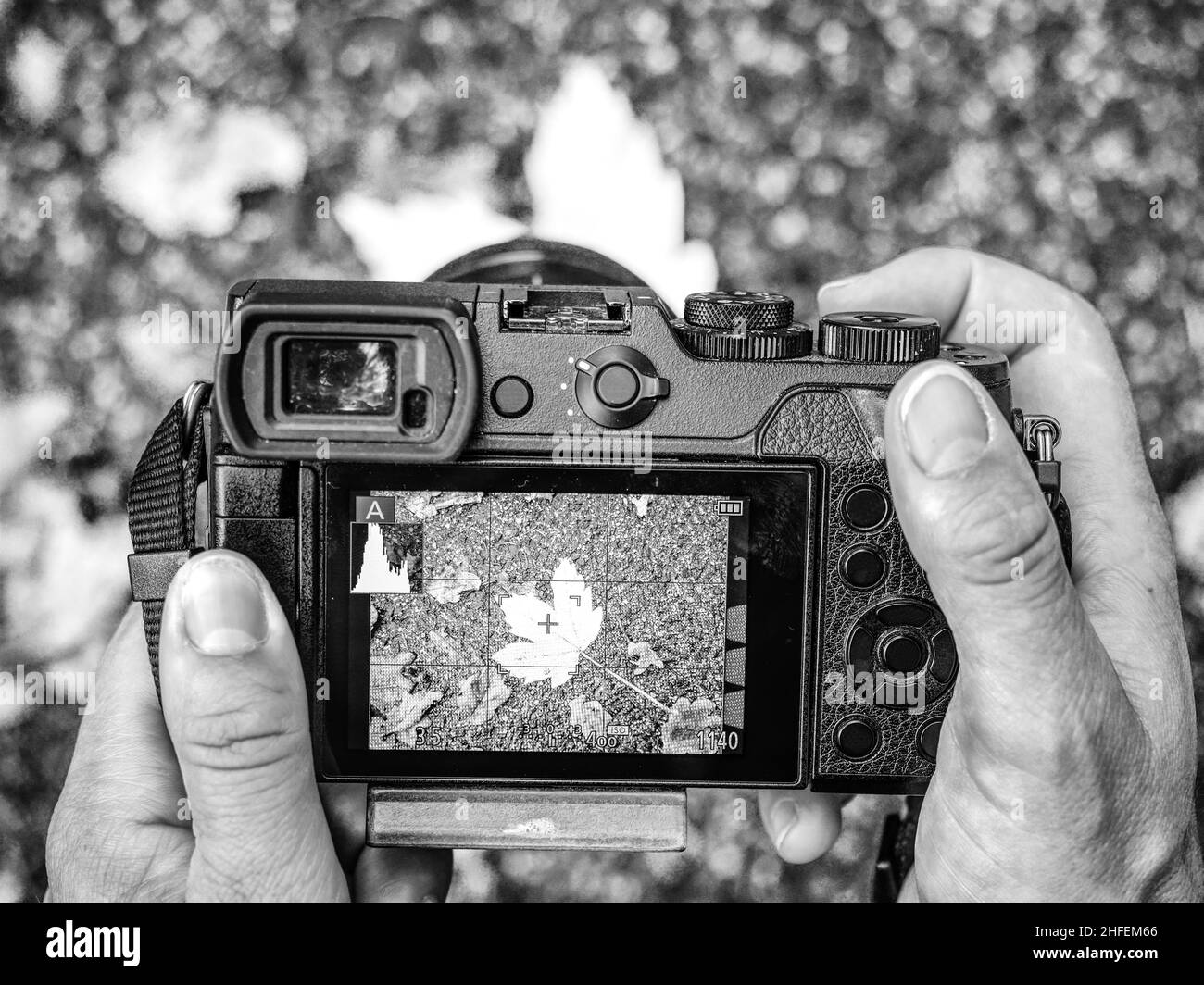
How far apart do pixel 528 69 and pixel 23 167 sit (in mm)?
353

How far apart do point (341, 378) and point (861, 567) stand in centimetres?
24

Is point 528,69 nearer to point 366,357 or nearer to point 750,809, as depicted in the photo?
point 366,357

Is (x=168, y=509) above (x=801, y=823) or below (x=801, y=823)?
above

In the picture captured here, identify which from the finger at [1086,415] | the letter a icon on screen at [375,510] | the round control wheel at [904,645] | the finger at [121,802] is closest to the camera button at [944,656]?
the round control wheel at [904,645]

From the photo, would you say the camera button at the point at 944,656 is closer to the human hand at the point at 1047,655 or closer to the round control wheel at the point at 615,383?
the human hand at the point at 1047,655

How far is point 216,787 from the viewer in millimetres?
539

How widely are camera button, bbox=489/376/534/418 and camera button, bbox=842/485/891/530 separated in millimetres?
144

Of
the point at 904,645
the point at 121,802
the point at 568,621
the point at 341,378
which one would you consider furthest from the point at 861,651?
the point at 121,802

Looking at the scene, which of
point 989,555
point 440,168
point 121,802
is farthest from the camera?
point 440,168

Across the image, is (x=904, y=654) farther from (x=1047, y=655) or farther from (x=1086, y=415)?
(x=1086, y=415)

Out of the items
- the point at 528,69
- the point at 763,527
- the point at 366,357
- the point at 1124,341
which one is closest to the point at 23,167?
the point at 528,69

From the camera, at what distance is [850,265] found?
0.87m

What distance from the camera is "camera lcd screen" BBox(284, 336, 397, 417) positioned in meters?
0.52

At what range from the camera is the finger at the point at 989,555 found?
487 millimetres
